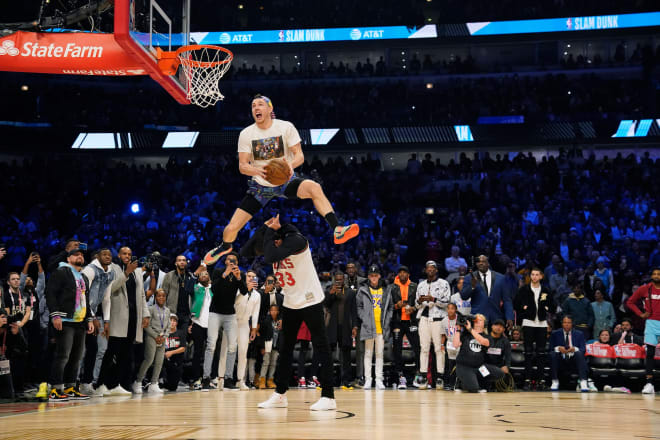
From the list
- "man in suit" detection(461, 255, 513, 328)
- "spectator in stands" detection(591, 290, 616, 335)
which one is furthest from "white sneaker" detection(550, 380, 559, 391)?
"spectator in stands" detection(591, 290, 616, 335)

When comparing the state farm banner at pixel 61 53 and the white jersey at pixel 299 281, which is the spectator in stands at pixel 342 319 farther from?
the white jersey at pixel 299 281

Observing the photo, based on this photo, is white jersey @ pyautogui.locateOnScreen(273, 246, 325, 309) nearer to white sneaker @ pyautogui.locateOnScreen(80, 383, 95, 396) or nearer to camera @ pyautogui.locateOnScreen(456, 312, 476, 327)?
white sneaker @ pyautogui.locateOnScreen(80, 383, 95, 396)

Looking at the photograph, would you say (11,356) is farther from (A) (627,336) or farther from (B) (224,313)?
(A) (627,336)

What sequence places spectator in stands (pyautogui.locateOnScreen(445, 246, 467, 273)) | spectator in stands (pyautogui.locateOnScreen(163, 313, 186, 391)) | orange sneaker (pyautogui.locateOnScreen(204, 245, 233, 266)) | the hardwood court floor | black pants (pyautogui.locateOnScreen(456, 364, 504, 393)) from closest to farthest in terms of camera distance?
the hardwood court floor → orange sneaker (pyautogui.locateOnScreen(204, 245, 233, 266)) → spectator in stands (pyautogui.locateOnScreen(163, 313, 186, 391)) → black pants (pyautogui.locateOnScreen(456, 364, 504, 393)) → spectator in stands (pyautogui.locateOnScreen(445, 246, 467, 273))

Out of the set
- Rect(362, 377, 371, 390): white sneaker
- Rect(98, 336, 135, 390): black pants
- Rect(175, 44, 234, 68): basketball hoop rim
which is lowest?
Rect(362, 377, 371, 390): white sneaker

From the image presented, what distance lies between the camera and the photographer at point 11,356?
9.70 metres

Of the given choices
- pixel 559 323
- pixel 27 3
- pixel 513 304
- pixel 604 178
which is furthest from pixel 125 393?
pixel 27 3

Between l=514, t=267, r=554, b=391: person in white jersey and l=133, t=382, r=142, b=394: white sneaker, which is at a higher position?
l=514, t=267, r=554, b=391: person in white jersey

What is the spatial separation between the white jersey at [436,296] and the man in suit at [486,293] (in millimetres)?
380

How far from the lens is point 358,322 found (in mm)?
14148

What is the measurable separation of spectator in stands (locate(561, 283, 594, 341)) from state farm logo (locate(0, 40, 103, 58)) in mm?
10564

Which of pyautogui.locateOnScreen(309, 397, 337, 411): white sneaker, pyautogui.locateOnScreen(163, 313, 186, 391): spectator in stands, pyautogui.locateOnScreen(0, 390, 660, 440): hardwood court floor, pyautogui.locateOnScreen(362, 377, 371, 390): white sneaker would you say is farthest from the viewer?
pyautogui.locateOnScreen(362, 377, 371, 390): white sneaker

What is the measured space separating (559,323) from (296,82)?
2173 centimetres

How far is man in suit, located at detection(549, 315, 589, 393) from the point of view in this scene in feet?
45.8
